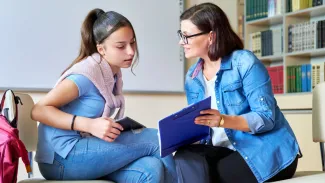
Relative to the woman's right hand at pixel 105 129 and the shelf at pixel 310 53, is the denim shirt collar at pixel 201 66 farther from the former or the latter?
the shelf at pixel 310 53

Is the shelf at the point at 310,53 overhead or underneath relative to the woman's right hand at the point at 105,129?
overhead

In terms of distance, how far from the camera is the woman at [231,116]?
1.62 meters

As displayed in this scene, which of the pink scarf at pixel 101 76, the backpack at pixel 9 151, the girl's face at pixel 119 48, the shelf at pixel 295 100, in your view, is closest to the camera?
the backpack at pixel 9 151

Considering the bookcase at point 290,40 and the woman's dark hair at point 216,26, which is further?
the bookcase at point 290,40

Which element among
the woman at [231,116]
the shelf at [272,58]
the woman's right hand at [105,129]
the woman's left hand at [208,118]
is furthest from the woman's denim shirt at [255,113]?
the shelf at [272,58]

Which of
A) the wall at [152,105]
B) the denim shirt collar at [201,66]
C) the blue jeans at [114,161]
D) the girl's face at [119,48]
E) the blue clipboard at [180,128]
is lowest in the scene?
the wall at [152,105]

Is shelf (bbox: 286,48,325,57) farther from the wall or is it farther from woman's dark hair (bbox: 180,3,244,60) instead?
woman's dark hair (bbox: 180,3,244,60)

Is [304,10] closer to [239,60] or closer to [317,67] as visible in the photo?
[317,67]

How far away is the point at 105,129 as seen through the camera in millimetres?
1584

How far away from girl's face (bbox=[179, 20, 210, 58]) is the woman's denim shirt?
0.33 feet

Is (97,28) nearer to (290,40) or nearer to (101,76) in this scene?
(101,76)

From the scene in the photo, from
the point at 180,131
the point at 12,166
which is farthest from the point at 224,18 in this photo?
the point at 12,166

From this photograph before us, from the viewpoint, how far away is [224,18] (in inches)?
73.0

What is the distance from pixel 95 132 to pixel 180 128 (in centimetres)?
29
